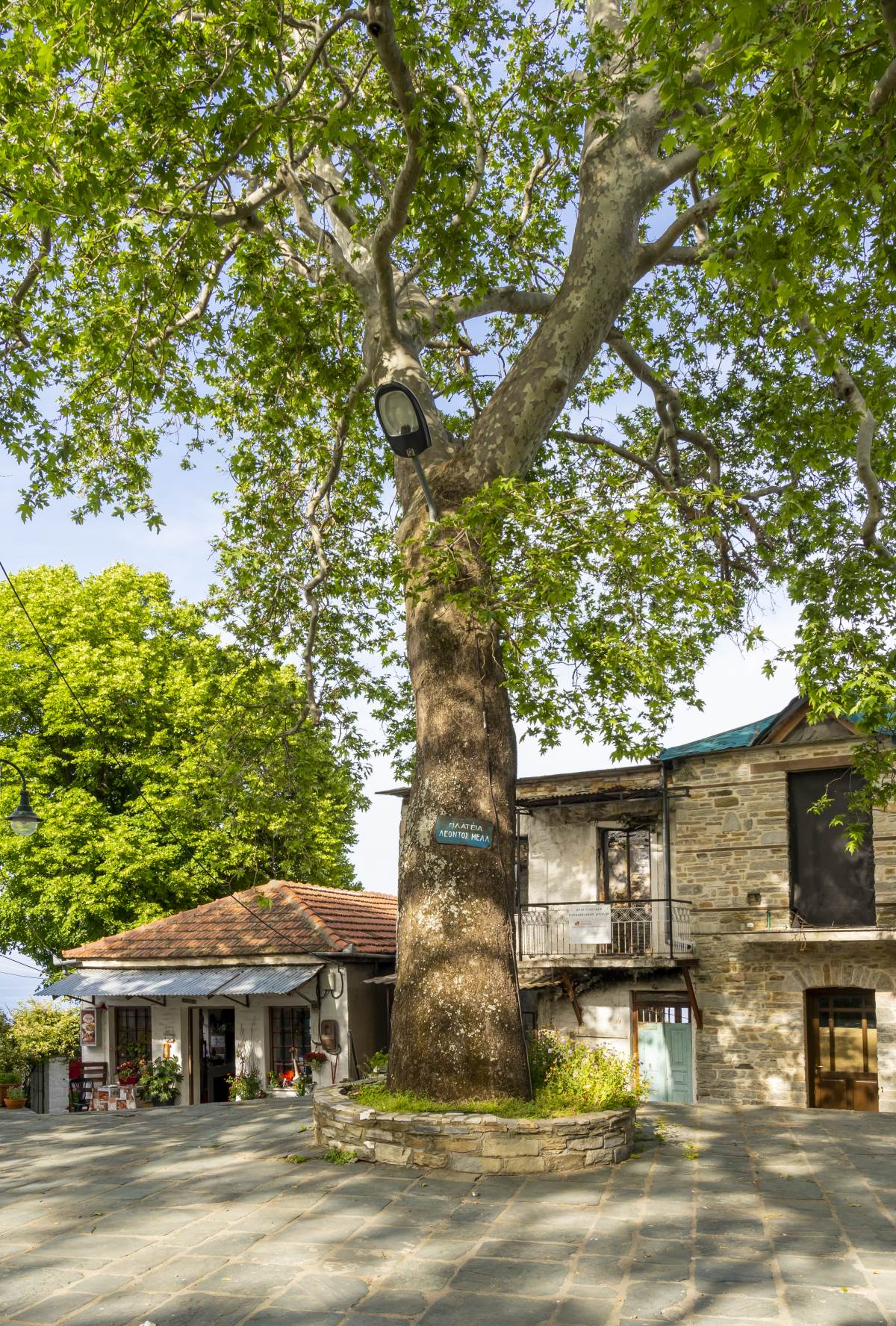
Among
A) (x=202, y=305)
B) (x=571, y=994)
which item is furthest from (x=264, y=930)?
(x=202, y=305)

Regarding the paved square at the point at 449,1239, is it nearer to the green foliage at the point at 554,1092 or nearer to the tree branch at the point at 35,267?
the green foliage at the point at 554,1092

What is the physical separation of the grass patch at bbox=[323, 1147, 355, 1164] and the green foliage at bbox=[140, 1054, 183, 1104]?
43.3 feet

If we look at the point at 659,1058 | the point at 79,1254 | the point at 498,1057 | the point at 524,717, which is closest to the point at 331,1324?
the point at 79,1254

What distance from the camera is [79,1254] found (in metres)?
6.28

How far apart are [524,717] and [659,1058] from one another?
10249 mm

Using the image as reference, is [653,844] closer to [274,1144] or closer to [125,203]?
[274,1144]

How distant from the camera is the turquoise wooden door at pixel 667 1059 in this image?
18672 millimetres

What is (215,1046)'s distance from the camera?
21.9 m

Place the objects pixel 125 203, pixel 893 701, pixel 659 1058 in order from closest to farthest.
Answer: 1. pixel 125 203
2. pixel 893 701
3. pixel 659 1058

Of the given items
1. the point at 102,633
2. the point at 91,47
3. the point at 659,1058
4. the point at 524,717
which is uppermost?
the point at 91,47

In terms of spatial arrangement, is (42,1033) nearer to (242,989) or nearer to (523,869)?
(242,989)

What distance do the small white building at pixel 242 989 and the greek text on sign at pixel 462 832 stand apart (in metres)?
11.1

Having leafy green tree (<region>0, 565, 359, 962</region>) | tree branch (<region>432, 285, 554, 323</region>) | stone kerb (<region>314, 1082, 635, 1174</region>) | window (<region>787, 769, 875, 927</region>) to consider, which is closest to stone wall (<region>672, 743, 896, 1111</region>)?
window (<region>787, 769, 875, 927</region>)

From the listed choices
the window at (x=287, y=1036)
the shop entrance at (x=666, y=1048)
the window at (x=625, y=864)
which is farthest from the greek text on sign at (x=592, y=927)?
the window at (x=287, y=1036)
